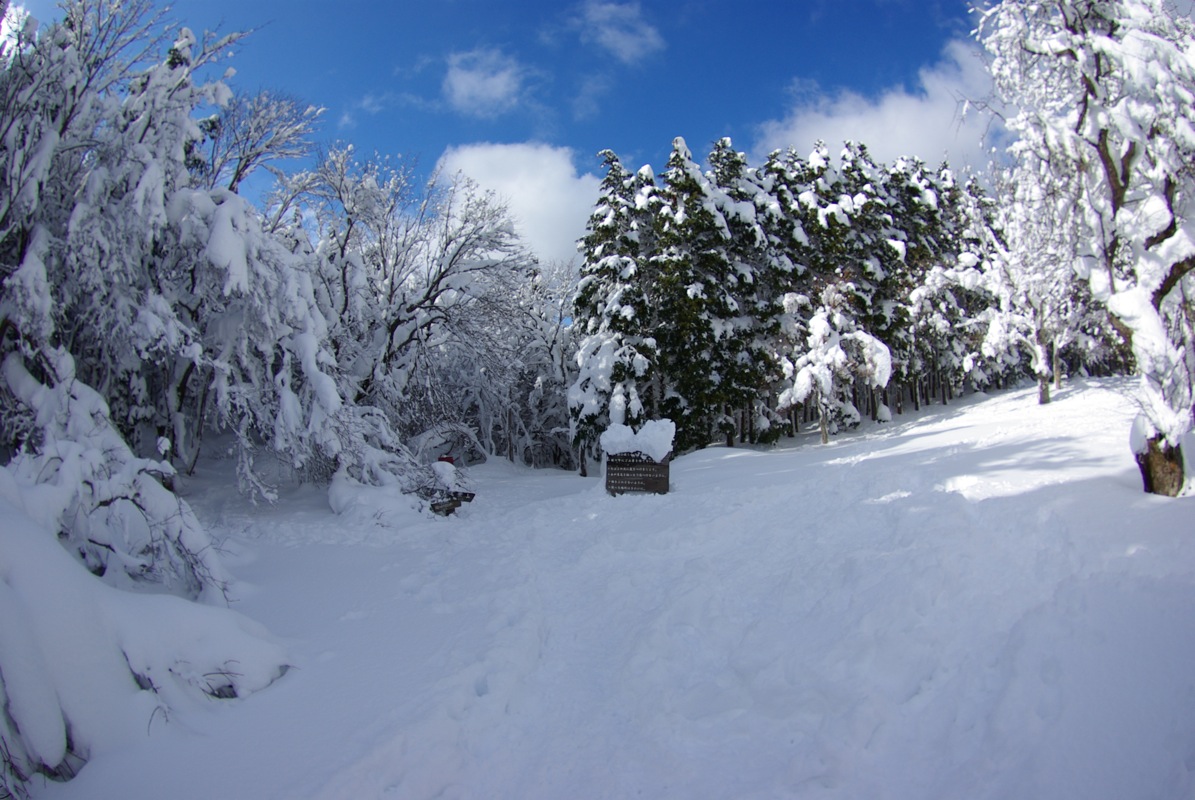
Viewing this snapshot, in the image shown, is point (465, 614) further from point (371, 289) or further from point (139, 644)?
point (371, 289)

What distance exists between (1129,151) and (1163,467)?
3313 millimetres

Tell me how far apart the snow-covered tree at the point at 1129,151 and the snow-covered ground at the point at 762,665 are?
1.13 metres

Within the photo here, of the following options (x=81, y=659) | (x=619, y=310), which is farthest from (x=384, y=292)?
(x=81, y=659)

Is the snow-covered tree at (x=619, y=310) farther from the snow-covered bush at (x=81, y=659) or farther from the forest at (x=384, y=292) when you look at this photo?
the snow-covered bush at (x=81, y=659)

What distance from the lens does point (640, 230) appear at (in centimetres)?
2116

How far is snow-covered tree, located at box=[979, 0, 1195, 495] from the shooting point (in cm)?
575

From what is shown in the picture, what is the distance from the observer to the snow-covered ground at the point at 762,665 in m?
3.22

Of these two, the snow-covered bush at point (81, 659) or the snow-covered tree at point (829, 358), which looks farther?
the snow-covered tree at point (829, 358)

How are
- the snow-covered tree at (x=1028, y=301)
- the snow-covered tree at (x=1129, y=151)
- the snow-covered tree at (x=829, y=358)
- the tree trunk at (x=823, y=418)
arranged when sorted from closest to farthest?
the snow-covered tree at (x=1129, y=151)
the snow-covered tree at (x=1028, y=301)
the snow-covered tree at (x=829, y=358)
the tree trunk at (x=823, y=418)

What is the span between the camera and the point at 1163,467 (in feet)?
18.2

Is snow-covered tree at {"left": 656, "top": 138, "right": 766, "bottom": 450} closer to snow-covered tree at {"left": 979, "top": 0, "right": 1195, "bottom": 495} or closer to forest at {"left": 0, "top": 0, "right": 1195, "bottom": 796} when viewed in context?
forest at {"left": 0, "top": 0, "right": 1195, "bottom": 796}

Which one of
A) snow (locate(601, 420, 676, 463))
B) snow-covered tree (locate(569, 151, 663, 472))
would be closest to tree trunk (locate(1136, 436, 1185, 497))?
snow (locate(601, 420, 676, 463))

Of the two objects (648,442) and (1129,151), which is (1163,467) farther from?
(648,442)

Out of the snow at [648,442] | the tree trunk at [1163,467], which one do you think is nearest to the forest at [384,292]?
the tree trunk at [1163,467]
